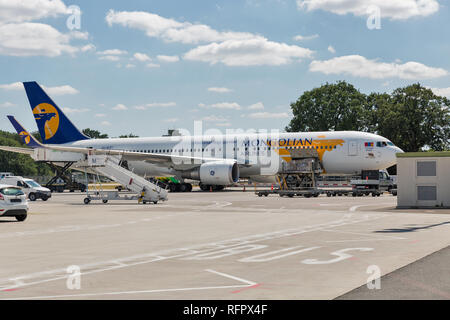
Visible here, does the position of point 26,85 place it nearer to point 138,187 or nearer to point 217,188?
point 217,188

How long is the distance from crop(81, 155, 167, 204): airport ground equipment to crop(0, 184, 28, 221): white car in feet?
43.6

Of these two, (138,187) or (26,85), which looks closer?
(138,187)

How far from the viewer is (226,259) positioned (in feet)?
37.2

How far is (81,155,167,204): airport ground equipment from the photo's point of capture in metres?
34.2

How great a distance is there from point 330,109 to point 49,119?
5394 cm

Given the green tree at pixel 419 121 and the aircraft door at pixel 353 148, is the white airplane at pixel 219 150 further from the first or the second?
the green tree at pixel 419 121

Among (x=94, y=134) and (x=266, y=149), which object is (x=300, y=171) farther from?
(x=94, y=134)

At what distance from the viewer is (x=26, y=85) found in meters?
56.6

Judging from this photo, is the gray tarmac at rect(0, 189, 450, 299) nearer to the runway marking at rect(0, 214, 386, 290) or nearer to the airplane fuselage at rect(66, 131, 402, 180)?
the runway marking at rect(0, 214, 386, 290)

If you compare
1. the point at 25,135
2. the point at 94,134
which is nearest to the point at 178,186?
the point at 25,135

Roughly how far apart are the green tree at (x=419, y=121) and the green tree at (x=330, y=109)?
1326 centimetres

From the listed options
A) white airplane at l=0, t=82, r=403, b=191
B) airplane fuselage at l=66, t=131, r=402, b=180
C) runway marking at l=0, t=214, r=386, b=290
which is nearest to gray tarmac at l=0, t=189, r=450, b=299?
runway marking at l=0, t=214, r=386, b=290

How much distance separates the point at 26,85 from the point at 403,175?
132 ft
